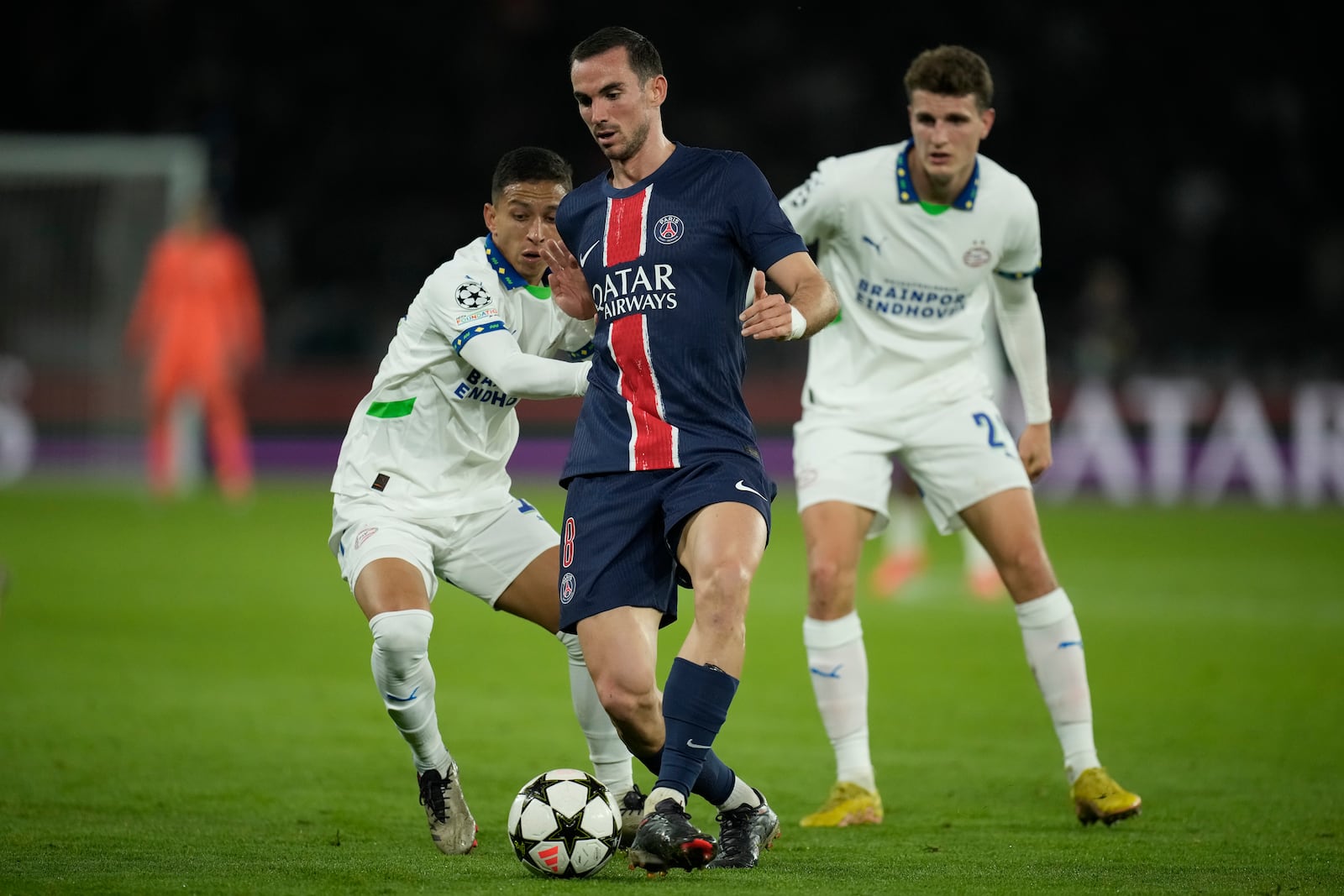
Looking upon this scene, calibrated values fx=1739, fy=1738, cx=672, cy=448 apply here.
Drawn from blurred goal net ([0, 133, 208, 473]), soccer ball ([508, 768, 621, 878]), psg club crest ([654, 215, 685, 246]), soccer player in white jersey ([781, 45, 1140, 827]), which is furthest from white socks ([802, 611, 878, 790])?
blurred goal net ([0, 133, 208, 473])

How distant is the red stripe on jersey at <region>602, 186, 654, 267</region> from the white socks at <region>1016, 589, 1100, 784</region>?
6.54ft

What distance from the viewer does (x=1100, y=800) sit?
5.45 meters

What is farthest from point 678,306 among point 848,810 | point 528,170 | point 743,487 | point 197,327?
point 197,327

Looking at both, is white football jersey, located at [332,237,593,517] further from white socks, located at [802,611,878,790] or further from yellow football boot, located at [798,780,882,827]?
yellow football boot, located at [798,780,882,827]

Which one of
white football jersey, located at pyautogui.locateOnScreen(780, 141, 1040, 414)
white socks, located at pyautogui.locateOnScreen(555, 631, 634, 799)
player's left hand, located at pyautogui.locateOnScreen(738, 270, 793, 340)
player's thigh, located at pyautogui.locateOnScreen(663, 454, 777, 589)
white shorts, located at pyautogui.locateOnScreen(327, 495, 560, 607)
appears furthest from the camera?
white football jersey, located at pyautogui.locateOnScreen(780, 141, 1040, 414)

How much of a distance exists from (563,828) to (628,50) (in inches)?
81.0

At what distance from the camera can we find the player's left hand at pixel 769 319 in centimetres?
432

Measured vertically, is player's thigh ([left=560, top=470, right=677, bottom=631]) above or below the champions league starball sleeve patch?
below

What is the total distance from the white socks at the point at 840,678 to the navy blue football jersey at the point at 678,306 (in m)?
1.29

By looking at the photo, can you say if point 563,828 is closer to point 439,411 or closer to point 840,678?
point 439,411

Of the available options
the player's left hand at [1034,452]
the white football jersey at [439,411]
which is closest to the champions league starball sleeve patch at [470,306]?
the white football jersey at [439,411]

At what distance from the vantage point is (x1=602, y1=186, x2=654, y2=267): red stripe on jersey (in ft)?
15.4

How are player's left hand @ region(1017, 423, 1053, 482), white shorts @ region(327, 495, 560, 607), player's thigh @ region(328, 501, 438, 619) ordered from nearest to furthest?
player's thigh @ region(328, 501, 438, 619) < white shorts @ region(327, 495, 560, 607) < player's left hand @ region(1017, 423, 1053, 482)

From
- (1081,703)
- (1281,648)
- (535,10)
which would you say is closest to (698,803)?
(1081,703)
